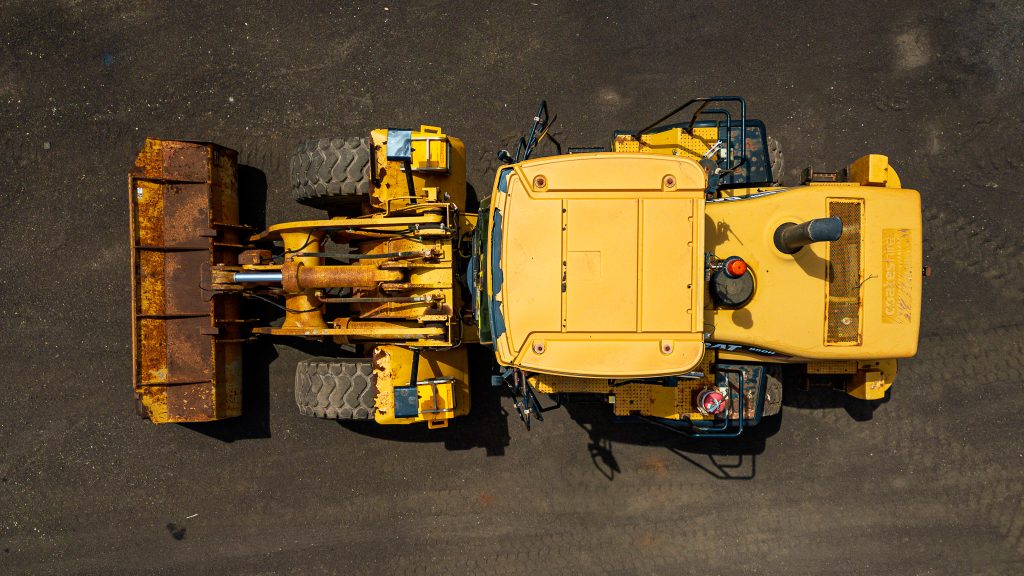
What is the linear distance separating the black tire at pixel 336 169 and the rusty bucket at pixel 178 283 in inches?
43.2

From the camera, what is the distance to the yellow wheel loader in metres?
3.90

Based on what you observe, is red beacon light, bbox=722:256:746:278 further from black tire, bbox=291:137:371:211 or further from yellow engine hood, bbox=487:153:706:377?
black tire, bbox=291:137:371:211

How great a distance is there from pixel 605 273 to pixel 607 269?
0.04 metres

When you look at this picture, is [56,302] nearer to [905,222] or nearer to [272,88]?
[272,88]

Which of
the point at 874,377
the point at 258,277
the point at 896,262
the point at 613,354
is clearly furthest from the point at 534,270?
the point at 874,377

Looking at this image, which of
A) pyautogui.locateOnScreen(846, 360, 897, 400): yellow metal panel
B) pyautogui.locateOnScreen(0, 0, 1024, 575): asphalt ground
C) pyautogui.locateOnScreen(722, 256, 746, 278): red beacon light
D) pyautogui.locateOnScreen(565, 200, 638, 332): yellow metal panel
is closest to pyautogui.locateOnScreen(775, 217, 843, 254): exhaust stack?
pyautogui.locateOnScreen(722, 256, 746, 278): red beacon light

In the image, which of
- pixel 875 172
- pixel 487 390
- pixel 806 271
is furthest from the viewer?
pixel 487 390

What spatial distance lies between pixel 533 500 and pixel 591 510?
29.1 inches

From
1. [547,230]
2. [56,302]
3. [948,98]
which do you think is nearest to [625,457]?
[547,230]

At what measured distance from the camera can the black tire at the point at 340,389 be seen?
5316mm

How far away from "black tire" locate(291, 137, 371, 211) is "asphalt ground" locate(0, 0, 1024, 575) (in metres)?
0.97

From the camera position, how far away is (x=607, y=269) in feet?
12.8

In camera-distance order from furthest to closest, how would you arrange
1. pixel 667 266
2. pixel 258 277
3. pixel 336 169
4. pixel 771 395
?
pixel 336 169 < pixel 771 395 < pixel 258 277 < pixel 667 266

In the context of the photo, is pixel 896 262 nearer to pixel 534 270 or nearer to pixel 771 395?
pixel 771 395
